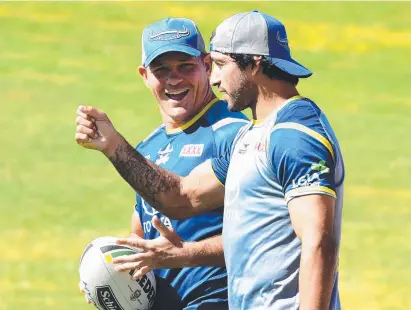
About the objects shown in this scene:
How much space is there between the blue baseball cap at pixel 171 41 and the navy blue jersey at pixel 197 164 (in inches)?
15.1

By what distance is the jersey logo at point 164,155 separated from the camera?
7500mm

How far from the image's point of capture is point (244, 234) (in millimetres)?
6016

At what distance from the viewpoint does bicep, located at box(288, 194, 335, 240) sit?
560 centimetres

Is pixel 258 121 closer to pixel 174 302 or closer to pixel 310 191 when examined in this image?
pixel 310 191

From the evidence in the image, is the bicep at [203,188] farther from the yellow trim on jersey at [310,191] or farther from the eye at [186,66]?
→ the yellow trim on jersey at [310,191]

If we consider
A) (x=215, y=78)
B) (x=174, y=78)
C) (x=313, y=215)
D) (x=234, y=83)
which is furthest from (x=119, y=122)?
(x=313, y=215)

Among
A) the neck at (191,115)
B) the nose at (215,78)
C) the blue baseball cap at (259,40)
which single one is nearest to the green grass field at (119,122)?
the neck at (191,115)

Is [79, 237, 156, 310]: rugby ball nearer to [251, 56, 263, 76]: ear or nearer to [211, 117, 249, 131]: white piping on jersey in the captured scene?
[211, 117, 249, 131]: white piping on jersey

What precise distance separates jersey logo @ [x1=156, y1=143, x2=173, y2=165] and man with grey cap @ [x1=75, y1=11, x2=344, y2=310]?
4.13 feet

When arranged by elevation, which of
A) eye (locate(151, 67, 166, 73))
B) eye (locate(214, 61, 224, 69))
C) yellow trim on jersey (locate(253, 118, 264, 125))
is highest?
eye (locate(151, 67, 166, 73))

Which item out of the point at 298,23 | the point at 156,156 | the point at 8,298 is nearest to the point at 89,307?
the point at 8,298

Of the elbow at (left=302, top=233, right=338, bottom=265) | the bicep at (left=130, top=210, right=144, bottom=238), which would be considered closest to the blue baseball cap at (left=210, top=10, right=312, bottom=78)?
the elbow at (left=302, top=233, right=338, bottom=265)

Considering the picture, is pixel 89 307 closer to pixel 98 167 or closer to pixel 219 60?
pixel 98 167

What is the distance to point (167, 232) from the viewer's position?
6.84 m
